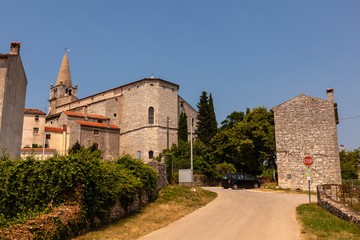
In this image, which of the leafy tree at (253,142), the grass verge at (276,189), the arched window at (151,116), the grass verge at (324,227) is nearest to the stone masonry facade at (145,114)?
the arched window at (151,116)

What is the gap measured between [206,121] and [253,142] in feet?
47.6

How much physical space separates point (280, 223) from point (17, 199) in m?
10.2

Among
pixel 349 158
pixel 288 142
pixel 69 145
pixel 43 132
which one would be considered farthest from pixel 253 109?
pixel 43 132

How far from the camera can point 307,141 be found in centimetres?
2720

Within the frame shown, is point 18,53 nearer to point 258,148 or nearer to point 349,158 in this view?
point 258,148

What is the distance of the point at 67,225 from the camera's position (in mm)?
9633

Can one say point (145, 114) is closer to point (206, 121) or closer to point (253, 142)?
point (206, 121)

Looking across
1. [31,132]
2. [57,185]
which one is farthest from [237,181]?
[31,132]

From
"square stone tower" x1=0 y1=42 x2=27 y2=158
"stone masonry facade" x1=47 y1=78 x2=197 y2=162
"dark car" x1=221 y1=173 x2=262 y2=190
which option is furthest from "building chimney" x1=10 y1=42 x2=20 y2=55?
"stone masonry facade" x1=47 y1=78 x2=197 y2=162

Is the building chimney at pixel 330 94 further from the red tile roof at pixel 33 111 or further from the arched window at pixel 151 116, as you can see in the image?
the red tile roof at pixel 33 111

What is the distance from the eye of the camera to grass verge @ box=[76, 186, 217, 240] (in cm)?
1054

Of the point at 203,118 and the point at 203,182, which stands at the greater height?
the point at 203,118

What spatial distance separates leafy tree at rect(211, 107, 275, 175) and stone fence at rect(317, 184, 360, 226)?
16.4m

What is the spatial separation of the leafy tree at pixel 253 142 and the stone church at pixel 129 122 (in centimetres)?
1466
